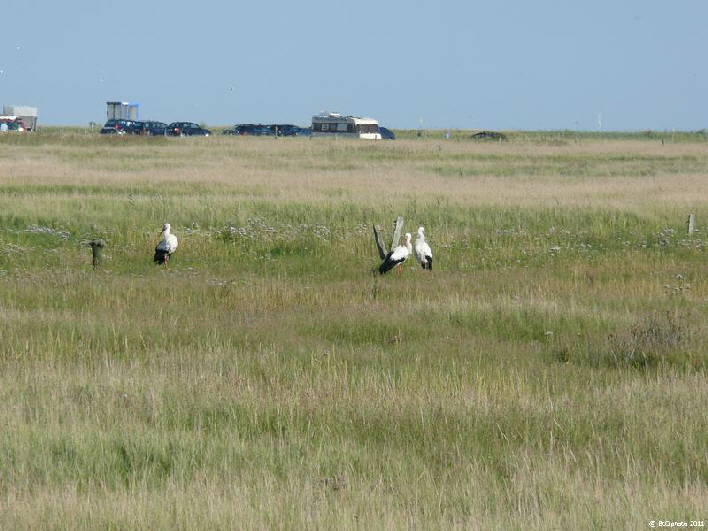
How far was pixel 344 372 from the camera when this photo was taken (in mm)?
9422

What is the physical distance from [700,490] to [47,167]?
3327 cm

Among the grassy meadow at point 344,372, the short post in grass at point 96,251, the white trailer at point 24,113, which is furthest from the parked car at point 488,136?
the short post in grass at point 96,251

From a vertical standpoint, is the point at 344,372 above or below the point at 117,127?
below

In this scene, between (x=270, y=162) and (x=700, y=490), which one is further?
(x=270, y=162)

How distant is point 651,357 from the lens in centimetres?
1020

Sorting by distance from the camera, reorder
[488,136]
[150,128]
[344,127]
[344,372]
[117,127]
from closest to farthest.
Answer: [344,372], [117,127], [150,128], [344,127], [488,136]


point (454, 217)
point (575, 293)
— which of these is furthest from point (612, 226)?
point (575, 293)

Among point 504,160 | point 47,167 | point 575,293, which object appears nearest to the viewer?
point 575,293

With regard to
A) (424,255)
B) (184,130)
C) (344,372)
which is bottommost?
(344,372)

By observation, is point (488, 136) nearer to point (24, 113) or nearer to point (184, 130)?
point (184, 130)

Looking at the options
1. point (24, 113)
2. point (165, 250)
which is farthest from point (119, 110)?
point (165, 250)

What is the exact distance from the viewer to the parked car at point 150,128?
7706 centimetres

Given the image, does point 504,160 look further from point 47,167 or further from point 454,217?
point 454,217

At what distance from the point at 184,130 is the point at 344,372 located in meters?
70.9
